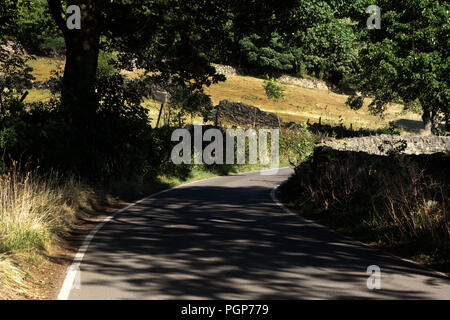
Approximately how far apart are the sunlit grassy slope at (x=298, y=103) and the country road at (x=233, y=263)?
5823cm

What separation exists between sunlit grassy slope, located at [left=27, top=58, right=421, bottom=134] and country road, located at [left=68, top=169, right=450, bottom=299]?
5823 centimetres

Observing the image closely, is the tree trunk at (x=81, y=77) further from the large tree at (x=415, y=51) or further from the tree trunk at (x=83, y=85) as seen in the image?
the large tree at (x=415, y=51)

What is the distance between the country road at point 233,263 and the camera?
713 centimetres

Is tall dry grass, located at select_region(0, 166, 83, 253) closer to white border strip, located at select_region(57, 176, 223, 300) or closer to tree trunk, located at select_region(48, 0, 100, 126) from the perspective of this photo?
white border strip, located at select_region(57, 176, 223, 300)

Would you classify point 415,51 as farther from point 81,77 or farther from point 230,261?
point 230,261

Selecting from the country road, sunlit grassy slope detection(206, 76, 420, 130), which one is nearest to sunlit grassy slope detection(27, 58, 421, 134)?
sunlit grassy slope detection(206, 76, 420, 130)

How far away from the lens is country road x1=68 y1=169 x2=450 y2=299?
713cm

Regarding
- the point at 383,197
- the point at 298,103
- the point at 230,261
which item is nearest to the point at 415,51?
the point at 383,197

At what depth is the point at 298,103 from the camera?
8956 centimetres

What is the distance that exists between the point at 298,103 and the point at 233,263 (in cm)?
8222

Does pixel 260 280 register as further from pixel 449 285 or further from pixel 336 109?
pixel 336 109

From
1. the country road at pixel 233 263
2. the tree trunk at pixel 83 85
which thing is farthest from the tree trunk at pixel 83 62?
the country road at pixel 233 263

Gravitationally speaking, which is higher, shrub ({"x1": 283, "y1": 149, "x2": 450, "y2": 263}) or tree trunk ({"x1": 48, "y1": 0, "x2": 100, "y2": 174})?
tree trunk ({"x1": 48, "y1": 0, "x2": 100, "y2": 174})
